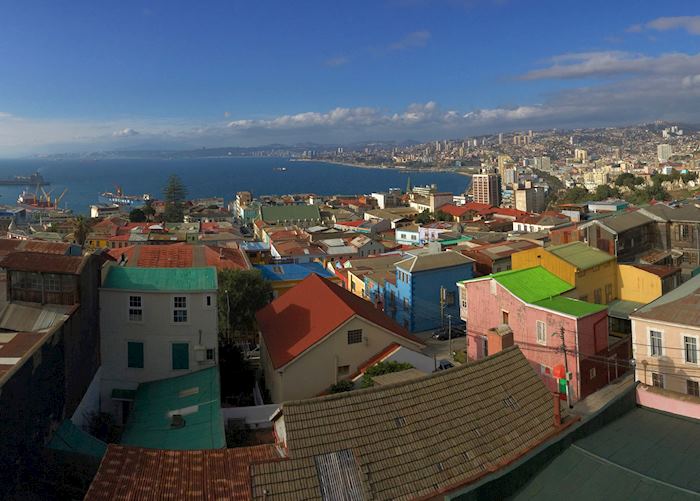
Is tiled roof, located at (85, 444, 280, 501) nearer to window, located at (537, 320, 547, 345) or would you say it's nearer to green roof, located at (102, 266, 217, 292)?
green roof, located at (102, 266, 217, 292)

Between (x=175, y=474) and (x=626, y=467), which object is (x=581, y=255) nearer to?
(x=626, y=467)

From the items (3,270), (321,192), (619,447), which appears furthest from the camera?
(321,192)

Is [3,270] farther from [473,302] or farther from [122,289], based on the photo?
[473,302]

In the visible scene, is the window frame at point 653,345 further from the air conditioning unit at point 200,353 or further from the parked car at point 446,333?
the air conditioning unit at point 200,353

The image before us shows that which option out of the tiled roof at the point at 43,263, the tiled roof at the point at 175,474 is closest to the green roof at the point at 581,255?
the tiled roof at the point at 175,474

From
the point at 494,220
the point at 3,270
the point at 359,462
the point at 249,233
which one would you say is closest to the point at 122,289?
Answer: the point at 3,270

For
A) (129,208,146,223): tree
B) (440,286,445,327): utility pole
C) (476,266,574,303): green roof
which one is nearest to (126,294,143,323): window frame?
(476,266,574,303): green roof

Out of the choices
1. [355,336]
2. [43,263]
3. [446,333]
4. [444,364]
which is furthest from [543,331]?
[43,263]
